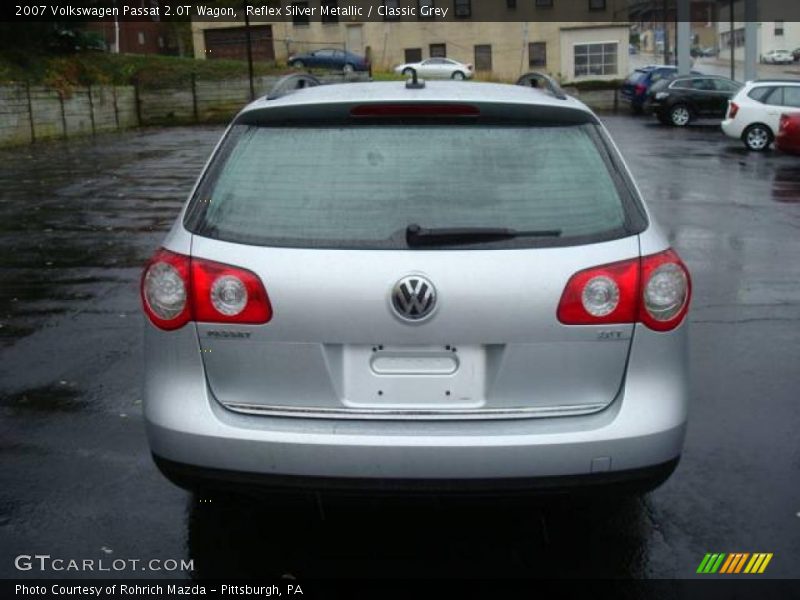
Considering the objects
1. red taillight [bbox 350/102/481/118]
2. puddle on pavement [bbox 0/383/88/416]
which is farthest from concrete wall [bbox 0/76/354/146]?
red taillight [bbox 350/102/481/118]

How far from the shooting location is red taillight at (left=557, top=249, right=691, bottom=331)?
3266 millimetres

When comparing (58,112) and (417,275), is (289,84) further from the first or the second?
(58,112)

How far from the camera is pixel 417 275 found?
10.5 feet

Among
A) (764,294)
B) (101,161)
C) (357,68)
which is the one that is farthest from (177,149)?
(357,68)

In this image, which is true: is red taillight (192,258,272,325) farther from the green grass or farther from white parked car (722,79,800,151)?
the green grass

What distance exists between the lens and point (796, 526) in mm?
4098

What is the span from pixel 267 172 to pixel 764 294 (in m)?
6.00

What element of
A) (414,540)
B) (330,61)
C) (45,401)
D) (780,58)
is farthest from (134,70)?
(780,58)

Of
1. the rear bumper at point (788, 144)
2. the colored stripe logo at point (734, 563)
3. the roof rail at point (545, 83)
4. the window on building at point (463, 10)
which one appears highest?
the window on building at point (463, 10)

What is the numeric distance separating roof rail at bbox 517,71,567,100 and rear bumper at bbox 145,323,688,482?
3.79 feet

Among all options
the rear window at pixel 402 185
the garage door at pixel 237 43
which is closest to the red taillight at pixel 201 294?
the rear window at pixel 402 185

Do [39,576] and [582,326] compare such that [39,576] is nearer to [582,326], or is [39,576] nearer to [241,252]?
[241,252]

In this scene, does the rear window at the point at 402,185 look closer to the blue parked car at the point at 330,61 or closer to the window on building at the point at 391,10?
the blue parked car at the point at 330,61

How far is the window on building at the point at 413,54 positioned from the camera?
6456 centimetres
